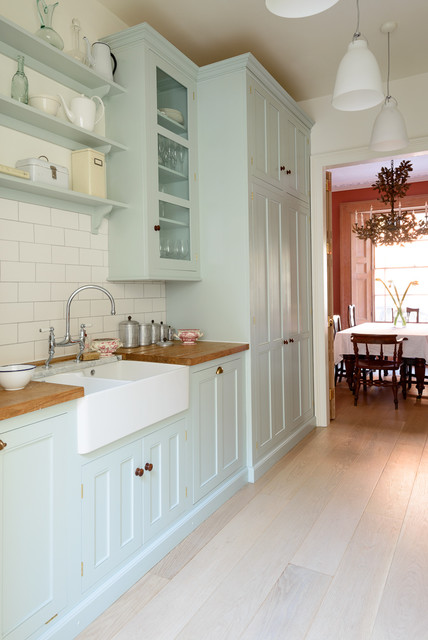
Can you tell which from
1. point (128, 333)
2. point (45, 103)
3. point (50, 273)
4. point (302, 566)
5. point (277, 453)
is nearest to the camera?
point (302, 566)

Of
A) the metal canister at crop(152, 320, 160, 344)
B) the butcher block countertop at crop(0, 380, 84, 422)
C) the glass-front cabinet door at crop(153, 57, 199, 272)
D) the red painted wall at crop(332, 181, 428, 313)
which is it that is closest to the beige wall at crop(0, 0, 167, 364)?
the metal canister at crop(152, 320, 160, 344)

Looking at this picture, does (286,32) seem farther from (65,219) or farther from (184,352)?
(184,352)

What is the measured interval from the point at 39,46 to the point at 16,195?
71cm

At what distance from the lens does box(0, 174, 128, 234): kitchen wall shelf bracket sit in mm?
2130

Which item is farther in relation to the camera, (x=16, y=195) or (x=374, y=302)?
(x=374, y=302)

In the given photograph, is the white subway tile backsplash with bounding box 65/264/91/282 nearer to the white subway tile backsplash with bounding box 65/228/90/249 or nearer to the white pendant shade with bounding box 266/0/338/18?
the white subway tile backsplash with bounding box 65/228/90/249

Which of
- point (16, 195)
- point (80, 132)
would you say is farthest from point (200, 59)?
point (16, 195)

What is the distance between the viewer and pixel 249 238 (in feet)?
10.0

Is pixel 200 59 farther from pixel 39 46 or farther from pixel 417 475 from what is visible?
pixel 417 475

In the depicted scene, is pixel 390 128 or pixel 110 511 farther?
pixel 390 128

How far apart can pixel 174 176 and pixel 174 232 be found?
362 mm

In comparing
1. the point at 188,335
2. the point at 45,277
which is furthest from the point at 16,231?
the point at 188,335

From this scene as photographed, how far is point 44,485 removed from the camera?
1585 mm

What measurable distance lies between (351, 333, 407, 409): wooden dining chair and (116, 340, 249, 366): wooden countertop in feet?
8.06
